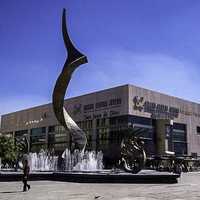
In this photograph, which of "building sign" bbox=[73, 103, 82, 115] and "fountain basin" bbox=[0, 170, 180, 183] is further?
"building sign" bbox=[73, 103, 82, 115]

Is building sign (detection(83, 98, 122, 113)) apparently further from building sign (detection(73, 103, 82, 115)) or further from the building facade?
building sign (detection(73, 103, 82, 115))

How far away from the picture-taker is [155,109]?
70938mm

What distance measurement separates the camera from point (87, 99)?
73.9m

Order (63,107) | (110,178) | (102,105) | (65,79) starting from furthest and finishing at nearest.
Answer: (102,105) → (63,107) → (65,79) → (110,178)

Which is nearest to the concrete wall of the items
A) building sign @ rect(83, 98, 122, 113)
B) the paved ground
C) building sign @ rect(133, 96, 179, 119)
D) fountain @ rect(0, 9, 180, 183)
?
building sign @ rect(133, 96, 179, 119)

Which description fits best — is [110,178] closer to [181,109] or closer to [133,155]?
[133,155]

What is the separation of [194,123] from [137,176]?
208ft

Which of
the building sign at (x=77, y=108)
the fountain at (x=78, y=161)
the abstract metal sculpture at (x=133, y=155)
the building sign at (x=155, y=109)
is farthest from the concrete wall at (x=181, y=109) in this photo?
the abstract metal sculpture at (x=133, y=155)

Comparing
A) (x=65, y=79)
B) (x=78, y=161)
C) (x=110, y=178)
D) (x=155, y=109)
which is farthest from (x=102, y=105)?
(x=110, y=178)

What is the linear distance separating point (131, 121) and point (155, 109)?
763 cm

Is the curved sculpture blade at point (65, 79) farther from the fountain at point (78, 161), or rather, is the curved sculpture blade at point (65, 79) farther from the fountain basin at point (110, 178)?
the fountain basin at point (110, 178)

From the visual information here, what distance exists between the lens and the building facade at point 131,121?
66688 mm

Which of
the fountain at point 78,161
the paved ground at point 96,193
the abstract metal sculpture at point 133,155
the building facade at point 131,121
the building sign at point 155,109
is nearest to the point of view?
the paved ground at point 96,193

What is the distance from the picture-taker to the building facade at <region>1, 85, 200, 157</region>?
66.7 metres
